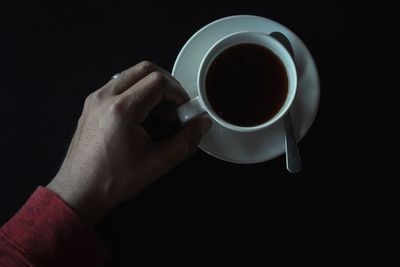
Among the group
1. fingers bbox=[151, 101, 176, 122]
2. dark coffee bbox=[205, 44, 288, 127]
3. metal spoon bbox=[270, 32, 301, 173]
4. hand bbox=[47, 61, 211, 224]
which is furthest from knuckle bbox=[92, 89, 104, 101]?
metal spoon bbox=[270, 32, 301, 173]

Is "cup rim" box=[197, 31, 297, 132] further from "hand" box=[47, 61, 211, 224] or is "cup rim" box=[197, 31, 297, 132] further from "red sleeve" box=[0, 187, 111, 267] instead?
"red sleeve" box=[0, 187, 111, 267]

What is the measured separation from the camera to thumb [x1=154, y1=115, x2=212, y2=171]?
2.54ft

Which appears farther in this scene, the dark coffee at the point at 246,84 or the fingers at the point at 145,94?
the dark coffee at the point at 246,84

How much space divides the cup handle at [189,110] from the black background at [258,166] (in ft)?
0.59

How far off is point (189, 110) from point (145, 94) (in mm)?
86

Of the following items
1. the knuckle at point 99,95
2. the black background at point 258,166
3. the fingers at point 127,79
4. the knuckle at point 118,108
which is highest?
the fingers at point 127,79

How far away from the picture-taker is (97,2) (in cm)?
95

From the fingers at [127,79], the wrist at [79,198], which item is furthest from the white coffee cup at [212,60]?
the wrist at [79,198]

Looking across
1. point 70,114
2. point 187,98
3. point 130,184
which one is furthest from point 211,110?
point 70,114

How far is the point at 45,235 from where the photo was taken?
742mm

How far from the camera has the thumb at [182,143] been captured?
0.77 meters

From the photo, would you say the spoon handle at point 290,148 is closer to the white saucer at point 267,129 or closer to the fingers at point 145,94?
the white saucer at point 267,129

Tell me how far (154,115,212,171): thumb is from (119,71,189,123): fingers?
2.7 inches

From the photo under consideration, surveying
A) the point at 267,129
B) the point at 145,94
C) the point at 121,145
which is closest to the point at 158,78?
the point at 145,94
